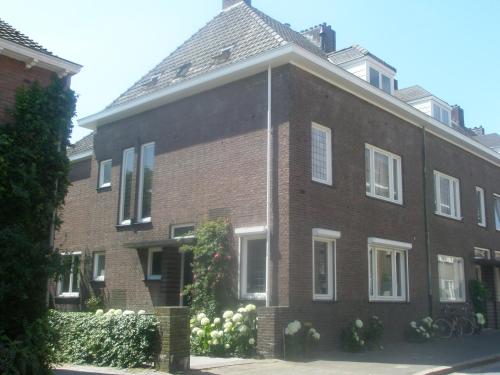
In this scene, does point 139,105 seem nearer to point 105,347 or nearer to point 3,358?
point 105,347

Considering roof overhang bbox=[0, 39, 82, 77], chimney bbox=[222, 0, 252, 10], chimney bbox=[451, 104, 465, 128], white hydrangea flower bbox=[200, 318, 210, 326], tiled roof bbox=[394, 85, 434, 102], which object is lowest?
white hydrangea flower bbox=[200, 318, 210, 326]

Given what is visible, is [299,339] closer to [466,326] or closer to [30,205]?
[30,205]

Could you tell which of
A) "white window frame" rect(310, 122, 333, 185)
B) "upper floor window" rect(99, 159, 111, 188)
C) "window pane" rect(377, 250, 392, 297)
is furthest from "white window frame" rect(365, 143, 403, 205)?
"upper floor window" rect(99, 159, 111, 188)

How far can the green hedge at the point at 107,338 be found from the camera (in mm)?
11227

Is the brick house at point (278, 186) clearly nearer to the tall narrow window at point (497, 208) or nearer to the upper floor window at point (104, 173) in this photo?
the upper floor window at point (104, 173)

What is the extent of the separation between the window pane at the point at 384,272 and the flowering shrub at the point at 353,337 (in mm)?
2364

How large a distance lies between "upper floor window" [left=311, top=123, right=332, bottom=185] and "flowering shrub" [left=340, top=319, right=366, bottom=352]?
3.96 metres

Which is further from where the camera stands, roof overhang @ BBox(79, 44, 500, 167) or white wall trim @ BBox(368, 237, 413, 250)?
white wall trim @ BBox(368, 237, 413, 250)

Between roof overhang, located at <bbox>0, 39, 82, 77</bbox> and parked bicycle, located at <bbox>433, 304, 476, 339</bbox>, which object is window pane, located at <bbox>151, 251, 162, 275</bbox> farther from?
parked bicycle, located at <bbox>433, 304, 476, 339</bbox>

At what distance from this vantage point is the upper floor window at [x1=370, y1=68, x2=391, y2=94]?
2003 centimetres

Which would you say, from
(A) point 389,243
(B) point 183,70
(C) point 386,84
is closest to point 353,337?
(A) point 389,243

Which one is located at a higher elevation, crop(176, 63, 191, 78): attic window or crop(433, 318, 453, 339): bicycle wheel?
crop(176, 63, 191, 78): attic window

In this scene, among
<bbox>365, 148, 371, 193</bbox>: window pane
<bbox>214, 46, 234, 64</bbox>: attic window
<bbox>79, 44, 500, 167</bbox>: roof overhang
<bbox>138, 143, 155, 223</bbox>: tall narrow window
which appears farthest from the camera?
<bbox>138, 143, 155, 223</bbox>: tall narrow window

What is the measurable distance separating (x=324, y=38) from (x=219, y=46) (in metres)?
6.12
